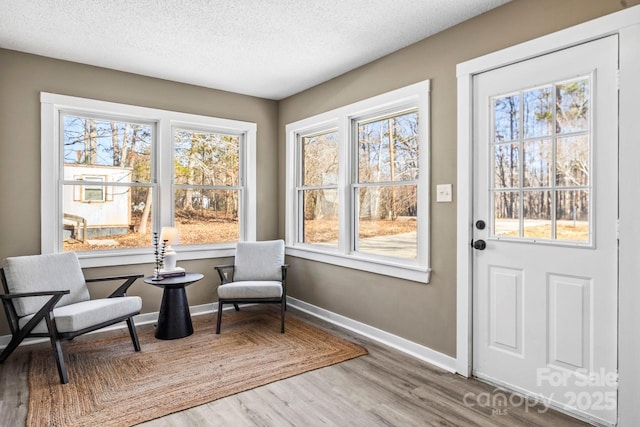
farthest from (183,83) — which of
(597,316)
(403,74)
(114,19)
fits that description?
(597,316)

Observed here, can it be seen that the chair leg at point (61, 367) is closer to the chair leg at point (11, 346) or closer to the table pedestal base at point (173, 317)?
the chair leg at point (11, 346)

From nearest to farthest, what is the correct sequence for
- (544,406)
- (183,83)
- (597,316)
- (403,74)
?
(597,316)
(544,406)
(403,74)
(183,83)

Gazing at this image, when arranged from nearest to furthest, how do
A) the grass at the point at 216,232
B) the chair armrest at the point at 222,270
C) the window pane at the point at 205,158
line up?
the grass at the point at 216,232 → the chair armrest at the point at 222,270 → the window pane at the point at 205,158

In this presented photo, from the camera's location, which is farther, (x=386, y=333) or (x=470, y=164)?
(x=386, y=333)

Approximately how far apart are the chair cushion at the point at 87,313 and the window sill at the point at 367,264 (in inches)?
72.5

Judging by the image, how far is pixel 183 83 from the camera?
4.20 m

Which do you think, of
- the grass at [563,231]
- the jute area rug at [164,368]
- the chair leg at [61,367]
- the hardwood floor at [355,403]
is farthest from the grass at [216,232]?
the chair leg at [61,367]

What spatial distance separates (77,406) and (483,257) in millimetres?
2766

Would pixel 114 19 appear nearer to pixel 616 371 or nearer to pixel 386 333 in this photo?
pixel 386 333

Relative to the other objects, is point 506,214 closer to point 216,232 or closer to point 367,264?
point 367,264

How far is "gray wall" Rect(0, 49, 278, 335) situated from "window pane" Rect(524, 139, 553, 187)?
3.26 metres

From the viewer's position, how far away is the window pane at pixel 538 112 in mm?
2350

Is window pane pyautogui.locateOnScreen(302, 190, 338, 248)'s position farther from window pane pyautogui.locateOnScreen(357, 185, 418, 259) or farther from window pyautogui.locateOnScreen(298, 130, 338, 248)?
window pane pyautogui.locateOnScreen(357, 185, 418, 259)

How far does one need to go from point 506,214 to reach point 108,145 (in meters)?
3.68
